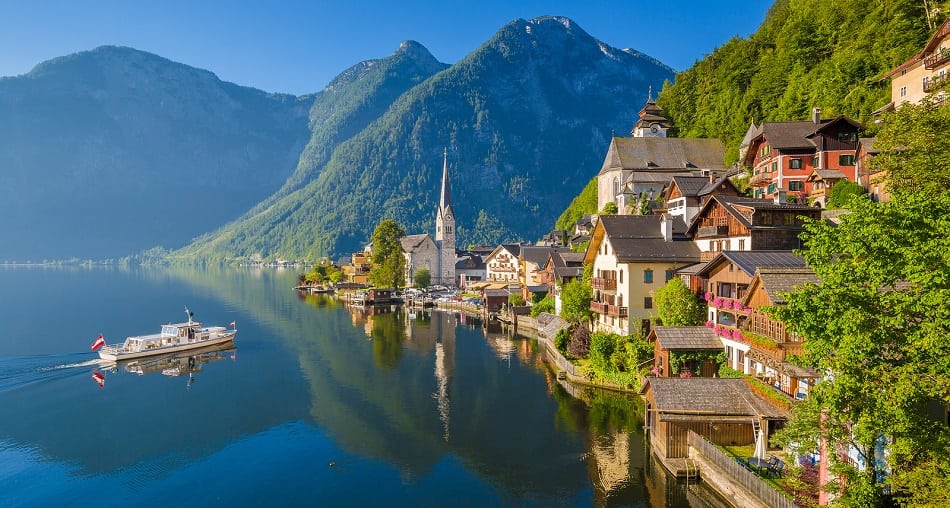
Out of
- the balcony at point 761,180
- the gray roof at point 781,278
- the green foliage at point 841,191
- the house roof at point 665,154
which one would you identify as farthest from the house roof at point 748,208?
the house roof at point 665,154

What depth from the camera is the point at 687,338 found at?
3709 centimetres

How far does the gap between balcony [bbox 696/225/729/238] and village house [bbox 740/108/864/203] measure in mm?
12569

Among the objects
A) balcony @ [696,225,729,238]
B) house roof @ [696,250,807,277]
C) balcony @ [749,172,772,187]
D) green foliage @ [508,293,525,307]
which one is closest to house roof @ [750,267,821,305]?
house roof @ [696,250,807,277]

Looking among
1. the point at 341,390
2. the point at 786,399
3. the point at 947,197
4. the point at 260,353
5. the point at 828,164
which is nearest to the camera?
the point at 947,197

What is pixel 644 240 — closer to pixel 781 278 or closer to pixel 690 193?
pixel 690 193

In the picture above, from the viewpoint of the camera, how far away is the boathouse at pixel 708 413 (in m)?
28.2

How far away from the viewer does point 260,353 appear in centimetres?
6481

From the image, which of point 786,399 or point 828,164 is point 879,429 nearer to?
point 786,399

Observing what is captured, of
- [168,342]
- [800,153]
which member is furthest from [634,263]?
[168,342]

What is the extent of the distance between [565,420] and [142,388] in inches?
1471

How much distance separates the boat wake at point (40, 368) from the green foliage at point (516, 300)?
54.6 m

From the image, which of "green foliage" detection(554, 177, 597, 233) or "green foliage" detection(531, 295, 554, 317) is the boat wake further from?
"green foliage" detection(554, 177, 597, 233)

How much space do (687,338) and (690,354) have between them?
1.20 metres

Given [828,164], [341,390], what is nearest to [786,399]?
[341,390]
